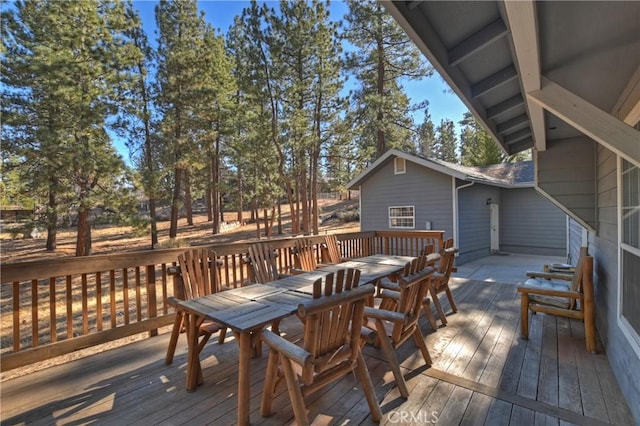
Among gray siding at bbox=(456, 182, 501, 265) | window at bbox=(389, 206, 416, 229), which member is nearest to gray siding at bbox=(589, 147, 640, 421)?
gray siding at bbox=(456, 182, 501, 265)

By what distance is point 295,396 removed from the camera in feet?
5.49

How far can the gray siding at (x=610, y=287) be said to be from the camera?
1.98 m

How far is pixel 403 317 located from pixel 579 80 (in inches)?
82.5

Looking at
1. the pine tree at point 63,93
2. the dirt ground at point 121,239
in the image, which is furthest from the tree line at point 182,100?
the dirt ground at point 121,239

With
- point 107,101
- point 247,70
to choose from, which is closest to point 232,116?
point 247,70

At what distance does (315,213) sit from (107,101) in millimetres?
9021

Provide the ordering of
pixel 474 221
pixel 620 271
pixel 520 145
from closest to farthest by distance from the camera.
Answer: pixel 620 271, pixel 520 145, pixel 474 221

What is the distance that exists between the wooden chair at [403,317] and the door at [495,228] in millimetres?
9350

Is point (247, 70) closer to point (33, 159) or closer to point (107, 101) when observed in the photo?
point (107, 101)

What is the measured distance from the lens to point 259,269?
3.69 metres

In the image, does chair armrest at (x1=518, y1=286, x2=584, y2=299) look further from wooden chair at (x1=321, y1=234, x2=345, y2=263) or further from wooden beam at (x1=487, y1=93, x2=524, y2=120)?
wooden chair at (x1=321, y1=234, x2=345, y2=263)

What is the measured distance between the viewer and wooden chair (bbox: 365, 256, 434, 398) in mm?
2186

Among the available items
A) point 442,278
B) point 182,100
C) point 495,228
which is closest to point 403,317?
point 442,278

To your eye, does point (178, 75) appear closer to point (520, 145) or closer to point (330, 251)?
point (330, 251)
